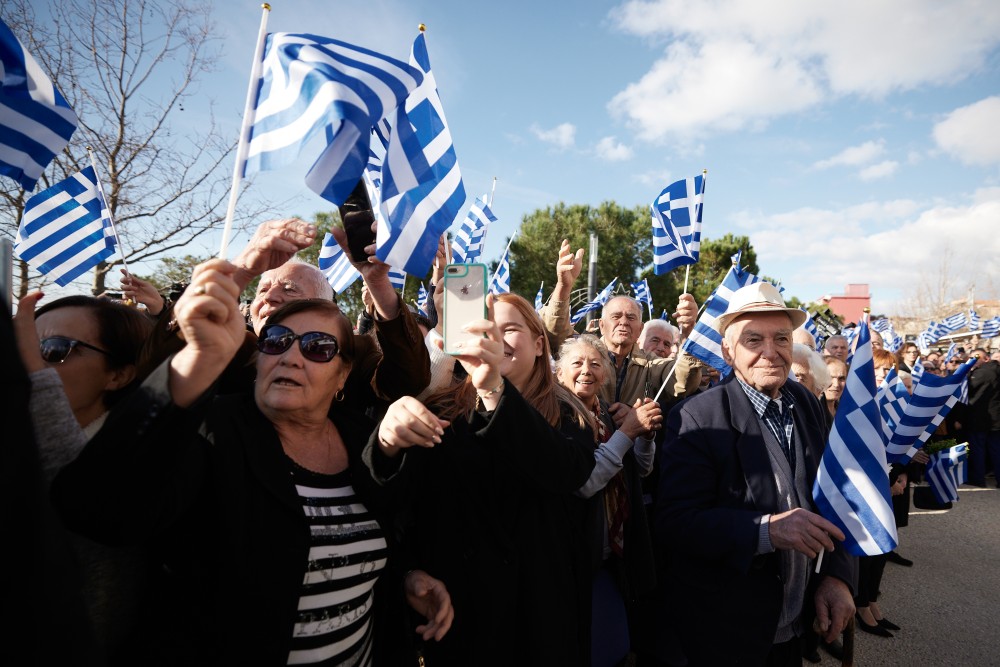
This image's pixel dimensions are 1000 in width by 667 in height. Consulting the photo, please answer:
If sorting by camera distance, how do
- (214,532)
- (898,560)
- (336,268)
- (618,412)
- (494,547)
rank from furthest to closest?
(898,560) < (336,268) < (618,412) < (494,547) < (214,532)

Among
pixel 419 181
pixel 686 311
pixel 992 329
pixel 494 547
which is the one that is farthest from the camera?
pixel 992 329

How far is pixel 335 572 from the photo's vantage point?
1657 millimetres

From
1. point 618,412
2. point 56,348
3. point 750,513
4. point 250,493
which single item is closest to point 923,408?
point 618,412

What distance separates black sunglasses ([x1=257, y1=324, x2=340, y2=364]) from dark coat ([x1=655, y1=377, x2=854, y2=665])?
5.50 feet

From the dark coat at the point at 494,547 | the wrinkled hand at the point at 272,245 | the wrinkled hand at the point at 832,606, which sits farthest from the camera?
the wrinkled hand at the point at 832,606

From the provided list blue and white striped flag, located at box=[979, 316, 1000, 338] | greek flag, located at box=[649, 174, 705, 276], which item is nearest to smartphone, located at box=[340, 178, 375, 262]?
greek flag, located at box=[649, 174, 705, 276]

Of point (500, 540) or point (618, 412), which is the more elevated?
point (618, 412)

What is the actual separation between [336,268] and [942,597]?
6398 millimetres

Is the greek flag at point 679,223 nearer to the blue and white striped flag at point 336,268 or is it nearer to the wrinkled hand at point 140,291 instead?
the blue and white striped flag at point 336,268

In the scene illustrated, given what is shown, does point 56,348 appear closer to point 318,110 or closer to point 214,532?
point 214,532

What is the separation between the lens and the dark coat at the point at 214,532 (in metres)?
1.22

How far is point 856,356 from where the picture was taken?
97.0 inches

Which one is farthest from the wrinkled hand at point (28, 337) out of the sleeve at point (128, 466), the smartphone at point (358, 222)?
the smartphone at point (358, 222)

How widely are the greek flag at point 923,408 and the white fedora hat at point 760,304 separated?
1.60 m
